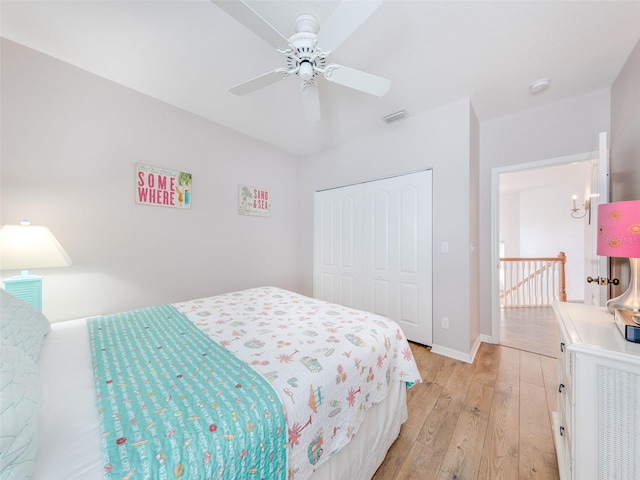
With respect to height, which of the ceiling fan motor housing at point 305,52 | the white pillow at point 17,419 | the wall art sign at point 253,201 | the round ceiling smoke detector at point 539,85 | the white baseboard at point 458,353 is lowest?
the white baseboard at point 458,353

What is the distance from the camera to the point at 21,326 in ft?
3.45

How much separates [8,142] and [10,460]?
91.6 inches

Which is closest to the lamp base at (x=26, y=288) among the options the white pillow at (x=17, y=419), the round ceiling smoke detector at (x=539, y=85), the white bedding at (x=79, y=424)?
the white bedding at (x=79, y=424)

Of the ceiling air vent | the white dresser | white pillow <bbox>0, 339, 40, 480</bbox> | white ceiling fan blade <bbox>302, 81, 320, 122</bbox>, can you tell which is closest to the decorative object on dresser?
the white dresser

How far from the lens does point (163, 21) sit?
1.54m

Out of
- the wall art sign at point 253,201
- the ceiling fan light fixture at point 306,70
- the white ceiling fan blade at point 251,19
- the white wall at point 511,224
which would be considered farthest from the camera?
the white wall at point 511,224

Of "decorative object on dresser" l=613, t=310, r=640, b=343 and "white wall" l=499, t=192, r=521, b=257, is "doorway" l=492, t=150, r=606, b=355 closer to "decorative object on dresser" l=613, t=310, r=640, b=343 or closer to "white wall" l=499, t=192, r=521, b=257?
"white wall" l=499, t=192, r=521, b=257

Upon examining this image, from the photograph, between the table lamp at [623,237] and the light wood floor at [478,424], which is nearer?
the table lamp at [623,237]

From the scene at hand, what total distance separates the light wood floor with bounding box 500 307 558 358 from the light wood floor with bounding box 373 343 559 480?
31cm

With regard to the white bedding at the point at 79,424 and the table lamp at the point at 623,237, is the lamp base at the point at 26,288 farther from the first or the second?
the table lamp at the point at 623,237

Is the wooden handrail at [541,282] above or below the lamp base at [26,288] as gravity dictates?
below

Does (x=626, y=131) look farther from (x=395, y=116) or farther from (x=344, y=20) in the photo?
(x=344, y=20)

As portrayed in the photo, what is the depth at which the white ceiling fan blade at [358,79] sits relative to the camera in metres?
1.46

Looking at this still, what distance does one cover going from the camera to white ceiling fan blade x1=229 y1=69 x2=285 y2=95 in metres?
1.52
